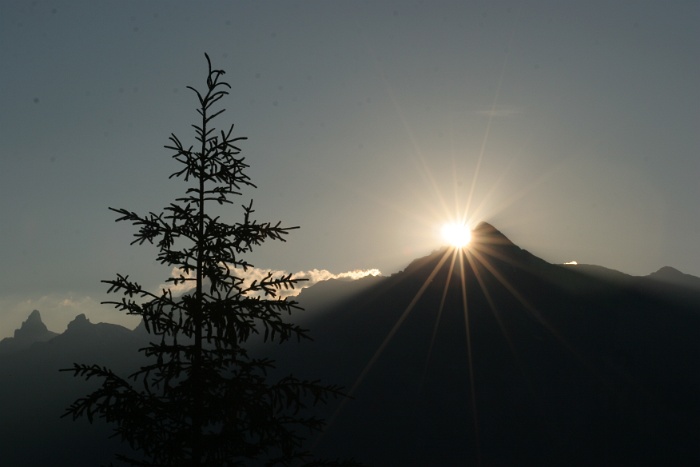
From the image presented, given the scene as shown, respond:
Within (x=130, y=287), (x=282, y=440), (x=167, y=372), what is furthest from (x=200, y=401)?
(x=130, y=287)

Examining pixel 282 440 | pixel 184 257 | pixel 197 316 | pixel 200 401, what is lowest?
pixel 282 440

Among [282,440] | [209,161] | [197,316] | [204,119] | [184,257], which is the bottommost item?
[282,440]

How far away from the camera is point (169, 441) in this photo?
11953 mm

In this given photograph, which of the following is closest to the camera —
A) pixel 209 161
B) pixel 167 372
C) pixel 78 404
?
pixel 78 404

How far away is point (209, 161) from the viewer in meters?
13.1

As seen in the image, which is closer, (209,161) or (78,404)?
(78,404)

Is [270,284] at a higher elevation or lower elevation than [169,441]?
higher

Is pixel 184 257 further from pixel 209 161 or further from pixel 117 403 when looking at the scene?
pixel 117 403

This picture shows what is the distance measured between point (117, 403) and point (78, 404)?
2.01ft

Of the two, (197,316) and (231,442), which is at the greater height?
(197,316)

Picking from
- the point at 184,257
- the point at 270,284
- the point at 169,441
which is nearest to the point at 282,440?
the point at 169,441

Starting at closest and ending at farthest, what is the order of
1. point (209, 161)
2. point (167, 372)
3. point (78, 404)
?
point (78, 404)
point (167, 372)
point (209, 161)

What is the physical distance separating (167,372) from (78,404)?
153cm

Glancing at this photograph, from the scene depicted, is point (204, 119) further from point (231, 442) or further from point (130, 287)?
point (231, 442)
